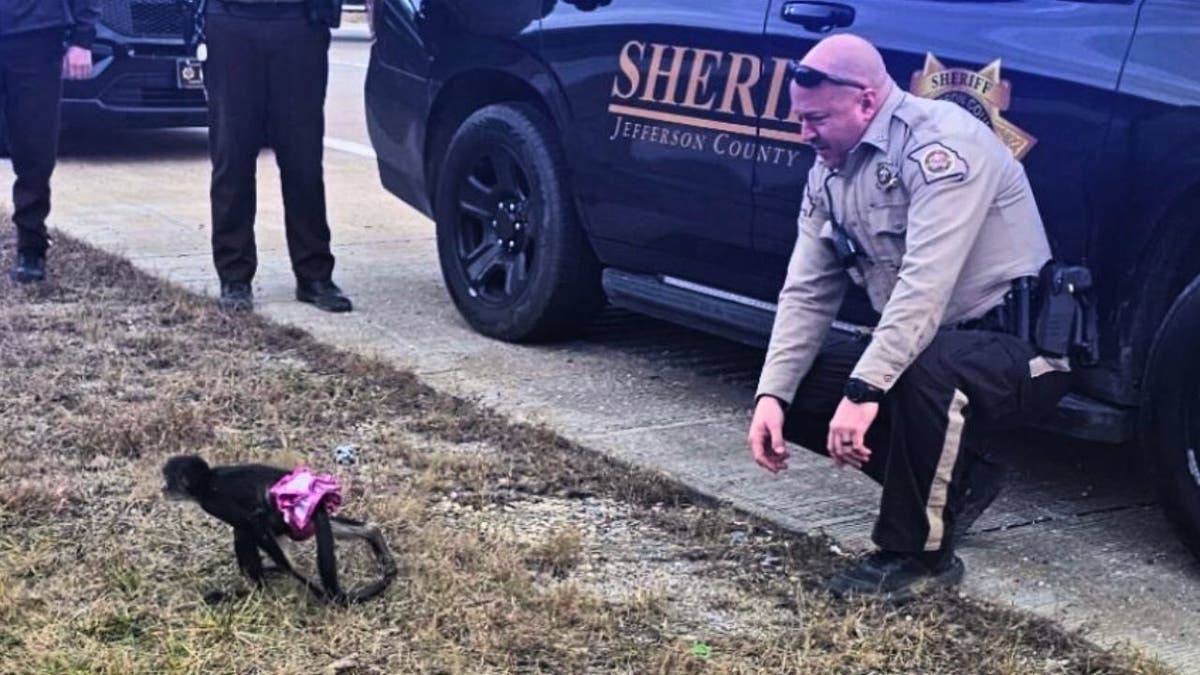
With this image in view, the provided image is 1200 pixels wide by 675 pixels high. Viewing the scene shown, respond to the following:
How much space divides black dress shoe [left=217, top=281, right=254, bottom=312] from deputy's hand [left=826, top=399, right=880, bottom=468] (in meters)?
3.19

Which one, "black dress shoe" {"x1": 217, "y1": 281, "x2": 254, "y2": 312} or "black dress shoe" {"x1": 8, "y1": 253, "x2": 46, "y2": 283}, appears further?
"black dress shoe" {"x1": 8, "y1": 253, "x2": 46, "y2": 283}

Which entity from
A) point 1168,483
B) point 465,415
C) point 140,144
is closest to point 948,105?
point 1168,483

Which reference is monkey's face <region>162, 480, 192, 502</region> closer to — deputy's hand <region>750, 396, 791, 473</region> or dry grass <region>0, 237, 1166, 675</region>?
dry grass <region>0, 237, 1166, 675</region>

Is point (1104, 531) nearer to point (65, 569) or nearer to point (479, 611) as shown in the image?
point (479, 611)

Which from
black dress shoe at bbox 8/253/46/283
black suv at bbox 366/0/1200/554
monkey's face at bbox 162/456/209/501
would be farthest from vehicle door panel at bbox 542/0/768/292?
black dress shoe at bbox 8/253/46/283

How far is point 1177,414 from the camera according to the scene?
359 centimetres

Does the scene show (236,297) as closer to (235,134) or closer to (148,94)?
(235,134)

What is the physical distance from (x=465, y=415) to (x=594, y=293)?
3.14 ft

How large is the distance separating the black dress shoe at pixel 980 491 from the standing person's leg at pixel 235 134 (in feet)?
10.2

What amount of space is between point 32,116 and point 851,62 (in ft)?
12.5

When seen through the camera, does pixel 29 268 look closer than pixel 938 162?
No

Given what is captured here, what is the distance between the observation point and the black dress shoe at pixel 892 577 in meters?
3.54

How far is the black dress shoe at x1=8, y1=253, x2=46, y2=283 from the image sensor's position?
6375mm

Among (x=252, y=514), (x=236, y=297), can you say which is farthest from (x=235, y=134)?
(x=252, y=514)
